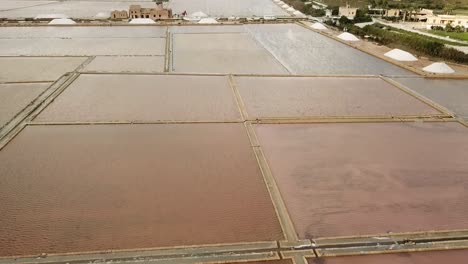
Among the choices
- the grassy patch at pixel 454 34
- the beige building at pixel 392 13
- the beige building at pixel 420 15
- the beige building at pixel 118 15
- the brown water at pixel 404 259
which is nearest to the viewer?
the brown water at pixel 404 259

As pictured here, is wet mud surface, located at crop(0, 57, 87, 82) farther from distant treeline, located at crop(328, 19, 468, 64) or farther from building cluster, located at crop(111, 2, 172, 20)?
distant treeline, located at crop(328, 19, 468, 64)

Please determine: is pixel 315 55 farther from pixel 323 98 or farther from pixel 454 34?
pixel 454 34

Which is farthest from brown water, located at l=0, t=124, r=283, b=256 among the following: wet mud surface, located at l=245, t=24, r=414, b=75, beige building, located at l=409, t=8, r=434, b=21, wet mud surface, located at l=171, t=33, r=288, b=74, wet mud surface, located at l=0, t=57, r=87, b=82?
beige building, located at l=409, t=8, r=434, b=21

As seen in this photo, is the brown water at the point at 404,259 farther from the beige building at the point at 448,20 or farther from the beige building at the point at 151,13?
the beige building at the point at 448,20

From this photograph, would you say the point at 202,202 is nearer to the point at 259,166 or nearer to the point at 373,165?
the point at 259,166

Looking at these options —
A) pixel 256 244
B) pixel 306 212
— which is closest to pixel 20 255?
pixel 256 244

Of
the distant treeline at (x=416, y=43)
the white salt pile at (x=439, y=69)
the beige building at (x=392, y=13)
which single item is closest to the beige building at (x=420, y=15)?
the beige building at (x=392, y=13)

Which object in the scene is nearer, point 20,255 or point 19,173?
point 20,255
